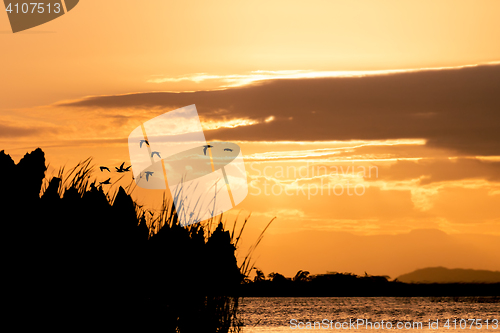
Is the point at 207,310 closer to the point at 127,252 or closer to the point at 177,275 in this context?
the point at 177,275

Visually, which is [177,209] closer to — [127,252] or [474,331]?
[127,252]

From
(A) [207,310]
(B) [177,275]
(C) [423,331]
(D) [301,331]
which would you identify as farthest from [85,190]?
(C) [423,331]

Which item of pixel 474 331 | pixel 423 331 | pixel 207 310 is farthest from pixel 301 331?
pixel 207 310

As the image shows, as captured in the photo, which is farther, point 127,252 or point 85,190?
point 85,190

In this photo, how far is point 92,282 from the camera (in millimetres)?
10258

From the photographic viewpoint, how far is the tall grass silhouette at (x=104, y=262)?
9.98 m

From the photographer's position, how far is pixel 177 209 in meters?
11.5

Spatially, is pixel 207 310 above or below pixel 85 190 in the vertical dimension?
below

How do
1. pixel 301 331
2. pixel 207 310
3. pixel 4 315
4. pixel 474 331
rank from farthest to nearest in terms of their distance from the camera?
pixel 474 331
pixel 301 331
pixel 207 310
pixel 4 315

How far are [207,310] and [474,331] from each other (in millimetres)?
62001

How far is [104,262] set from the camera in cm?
1040

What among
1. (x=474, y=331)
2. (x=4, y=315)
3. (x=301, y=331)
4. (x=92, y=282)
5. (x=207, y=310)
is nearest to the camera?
(x=4, y=315)

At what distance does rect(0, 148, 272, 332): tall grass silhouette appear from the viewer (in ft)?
32.8

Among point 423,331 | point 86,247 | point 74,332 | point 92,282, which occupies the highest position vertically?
point 86,247
